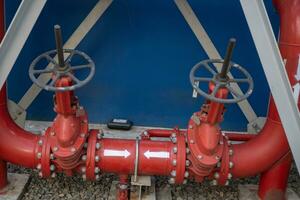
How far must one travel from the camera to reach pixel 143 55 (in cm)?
268

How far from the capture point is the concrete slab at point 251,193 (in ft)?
7.46

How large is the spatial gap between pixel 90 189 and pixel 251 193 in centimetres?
96

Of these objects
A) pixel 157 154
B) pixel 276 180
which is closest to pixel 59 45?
pixel 157 154

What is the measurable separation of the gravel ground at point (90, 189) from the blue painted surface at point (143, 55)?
0.56 meters

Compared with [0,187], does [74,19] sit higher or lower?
higher

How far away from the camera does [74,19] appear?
8.51 feet

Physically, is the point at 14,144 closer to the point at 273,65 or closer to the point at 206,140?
the point at 206,140

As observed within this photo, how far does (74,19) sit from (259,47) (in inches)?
54.2

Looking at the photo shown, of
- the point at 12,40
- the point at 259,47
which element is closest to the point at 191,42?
the point at 259,47

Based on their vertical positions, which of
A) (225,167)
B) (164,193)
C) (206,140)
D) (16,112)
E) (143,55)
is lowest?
(164,193)

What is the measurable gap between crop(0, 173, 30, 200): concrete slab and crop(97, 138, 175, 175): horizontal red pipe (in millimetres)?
533

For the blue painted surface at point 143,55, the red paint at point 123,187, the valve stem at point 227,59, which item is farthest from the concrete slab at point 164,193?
the valve stem at point 227,59

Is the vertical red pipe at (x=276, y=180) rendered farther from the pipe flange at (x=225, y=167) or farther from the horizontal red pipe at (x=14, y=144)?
the horizontal red pipe at (x=14, y=144)

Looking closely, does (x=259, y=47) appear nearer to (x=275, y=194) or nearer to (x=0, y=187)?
(x=275, y=194)
